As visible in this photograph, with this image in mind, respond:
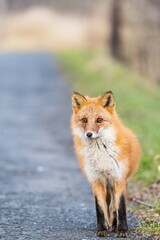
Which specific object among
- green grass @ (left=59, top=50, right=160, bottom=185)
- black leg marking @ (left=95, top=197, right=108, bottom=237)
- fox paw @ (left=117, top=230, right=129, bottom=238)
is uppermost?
green grass @ (left=59, top=50, right=160, bottom=185)

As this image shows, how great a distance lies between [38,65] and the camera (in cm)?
3416

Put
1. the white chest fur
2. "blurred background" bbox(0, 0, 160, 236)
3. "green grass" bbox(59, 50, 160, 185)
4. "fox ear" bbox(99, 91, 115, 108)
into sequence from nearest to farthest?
the white chest fur < "fox ear" bbox(99, 91, 115, 108) < "green grass" bbox(59, 50, 160, 185) < "blurred background" bbox(0, 0, 160, 236)

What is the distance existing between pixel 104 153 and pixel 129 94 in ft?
42.9

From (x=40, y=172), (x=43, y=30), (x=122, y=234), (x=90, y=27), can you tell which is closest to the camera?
(x=122, y=234)

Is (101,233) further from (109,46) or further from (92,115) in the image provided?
(109,46)

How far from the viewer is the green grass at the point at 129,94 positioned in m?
11.1

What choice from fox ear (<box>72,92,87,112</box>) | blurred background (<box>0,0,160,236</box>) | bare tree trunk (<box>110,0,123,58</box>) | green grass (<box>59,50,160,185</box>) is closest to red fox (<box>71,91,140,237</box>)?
fox ear (<box>72,92,87,112</box>)

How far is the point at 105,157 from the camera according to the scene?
7.14 metres

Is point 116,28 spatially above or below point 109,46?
above

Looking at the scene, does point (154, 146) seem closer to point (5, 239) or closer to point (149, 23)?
point (5, 239)

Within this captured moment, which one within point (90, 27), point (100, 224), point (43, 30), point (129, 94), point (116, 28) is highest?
point (43, 30)

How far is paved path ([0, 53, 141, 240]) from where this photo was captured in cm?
755

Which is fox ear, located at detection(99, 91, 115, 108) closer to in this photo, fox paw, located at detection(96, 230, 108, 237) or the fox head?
the fox head

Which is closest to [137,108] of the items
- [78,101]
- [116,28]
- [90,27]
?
[78,101]
